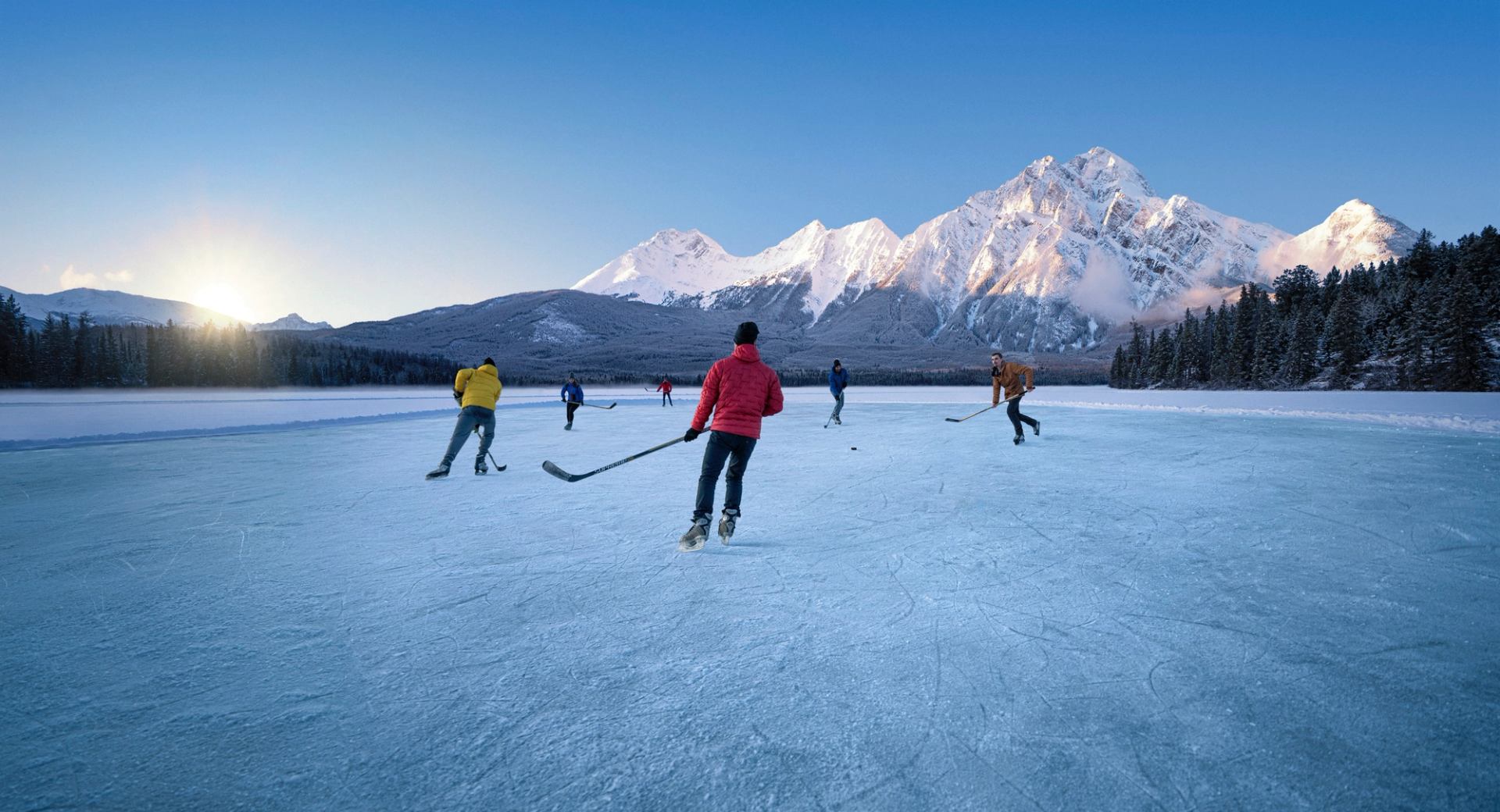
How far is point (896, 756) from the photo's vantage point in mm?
2523

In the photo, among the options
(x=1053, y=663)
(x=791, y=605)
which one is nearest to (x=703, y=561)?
(x=791, y=605)

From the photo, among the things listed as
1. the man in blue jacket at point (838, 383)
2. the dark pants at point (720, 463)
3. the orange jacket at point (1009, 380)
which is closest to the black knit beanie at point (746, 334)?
the dark pants at point (720, 463)

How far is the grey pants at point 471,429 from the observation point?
9.76m

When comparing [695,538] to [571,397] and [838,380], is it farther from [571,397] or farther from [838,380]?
[571,397]

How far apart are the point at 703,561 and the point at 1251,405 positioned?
30493 mm

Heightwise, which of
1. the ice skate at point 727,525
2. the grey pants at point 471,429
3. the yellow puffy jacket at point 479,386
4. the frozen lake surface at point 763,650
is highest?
the yellow puffy jacket at point 479,386

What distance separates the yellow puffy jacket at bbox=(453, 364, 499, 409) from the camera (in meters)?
10.0

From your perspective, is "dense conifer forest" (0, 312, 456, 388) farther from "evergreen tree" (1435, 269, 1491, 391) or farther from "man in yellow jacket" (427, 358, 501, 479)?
"evergreen tree" (1435, 269, 1491, 391)

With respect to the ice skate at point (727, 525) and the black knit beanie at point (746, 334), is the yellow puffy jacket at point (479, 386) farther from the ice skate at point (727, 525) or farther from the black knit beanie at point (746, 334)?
the black knit beanie at point (746, 334)

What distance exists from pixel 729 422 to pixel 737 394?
0.87 feet

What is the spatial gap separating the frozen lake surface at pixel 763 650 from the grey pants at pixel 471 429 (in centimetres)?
164

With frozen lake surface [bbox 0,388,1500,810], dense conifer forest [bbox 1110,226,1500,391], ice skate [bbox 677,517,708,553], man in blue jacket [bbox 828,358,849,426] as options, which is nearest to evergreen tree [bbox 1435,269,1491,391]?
dense conifer forest [bbox 1110,226,1500,391]

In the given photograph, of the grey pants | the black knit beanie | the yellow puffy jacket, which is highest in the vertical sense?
the black knit beanie

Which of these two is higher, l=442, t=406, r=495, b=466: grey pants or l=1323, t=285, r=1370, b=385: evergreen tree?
l=1323, t=285, r=1370, b=385: evergreen tree
